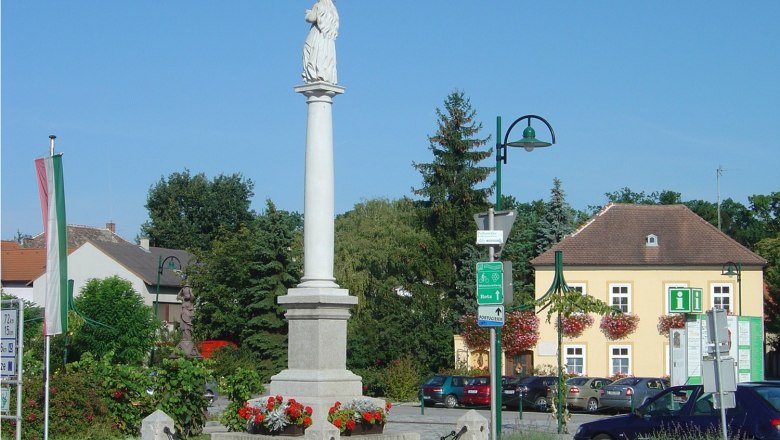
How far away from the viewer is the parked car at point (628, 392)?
39750 mm

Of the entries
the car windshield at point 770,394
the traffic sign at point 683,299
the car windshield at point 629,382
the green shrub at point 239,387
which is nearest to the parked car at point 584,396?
the car windshield at point 629,382

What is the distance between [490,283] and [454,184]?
49405mm

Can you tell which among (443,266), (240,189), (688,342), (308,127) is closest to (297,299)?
(308,127)

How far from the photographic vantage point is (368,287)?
65.2m

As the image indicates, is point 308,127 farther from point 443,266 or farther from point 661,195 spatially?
point 661,195

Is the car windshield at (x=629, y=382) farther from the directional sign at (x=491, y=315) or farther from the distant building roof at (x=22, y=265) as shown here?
the distant building roof at (x=22, y=265)

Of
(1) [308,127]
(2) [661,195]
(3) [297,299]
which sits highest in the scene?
(2) [661,195]

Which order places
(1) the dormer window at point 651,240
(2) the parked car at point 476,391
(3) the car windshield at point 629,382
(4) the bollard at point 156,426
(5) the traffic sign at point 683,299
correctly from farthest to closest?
(1) the dormer window at point 651,240 → (2) the parked car at point 476,391 → (3) the car windshield at point 629,382 → (5) the traffic sign at point 683,299 → (4) the bollard at point 156,426

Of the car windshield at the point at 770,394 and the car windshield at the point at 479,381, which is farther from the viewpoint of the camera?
the car windshield at the point at 479,381

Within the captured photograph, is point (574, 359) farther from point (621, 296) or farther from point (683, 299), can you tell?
point (683, 299)

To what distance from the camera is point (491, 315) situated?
16.8m

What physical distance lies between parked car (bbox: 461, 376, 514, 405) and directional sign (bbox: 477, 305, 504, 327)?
2653cm

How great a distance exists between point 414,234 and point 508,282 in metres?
48.9

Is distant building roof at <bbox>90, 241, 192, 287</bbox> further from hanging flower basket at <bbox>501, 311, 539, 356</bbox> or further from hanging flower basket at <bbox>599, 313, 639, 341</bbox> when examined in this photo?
hanging flower basket at <bbox>599, 313, 639, 341</bbox>
